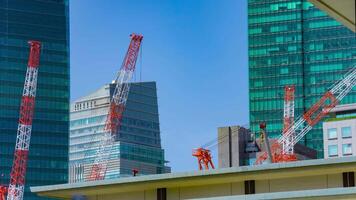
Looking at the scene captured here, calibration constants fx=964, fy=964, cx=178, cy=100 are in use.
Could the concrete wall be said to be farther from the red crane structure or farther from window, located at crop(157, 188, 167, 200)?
the red crane structure

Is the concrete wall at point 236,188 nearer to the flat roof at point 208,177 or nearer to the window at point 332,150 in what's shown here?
the flat roof at point 208,177

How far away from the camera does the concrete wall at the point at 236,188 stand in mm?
33531

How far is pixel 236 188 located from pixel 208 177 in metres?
1.19

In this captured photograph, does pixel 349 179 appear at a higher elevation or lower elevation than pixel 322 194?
higher

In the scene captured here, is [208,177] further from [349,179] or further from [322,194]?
[322,194]

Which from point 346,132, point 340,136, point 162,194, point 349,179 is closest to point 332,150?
point 340,136

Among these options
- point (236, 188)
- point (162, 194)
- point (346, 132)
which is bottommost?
point (162, 194)

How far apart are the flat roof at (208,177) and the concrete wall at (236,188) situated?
0.30 m

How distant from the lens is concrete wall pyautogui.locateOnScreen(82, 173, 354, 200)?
33531 mm

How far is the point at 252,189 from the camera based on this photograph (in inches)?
1358

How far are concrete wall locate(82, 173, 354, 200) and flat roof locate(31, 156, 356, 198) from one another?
0.30 m

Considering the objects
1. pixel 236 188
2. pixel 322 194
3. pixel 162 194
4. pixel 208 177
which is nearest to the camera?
pixel 322 194

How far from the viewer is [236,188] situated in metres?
35.0

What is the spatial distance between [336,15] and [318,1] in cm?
34
